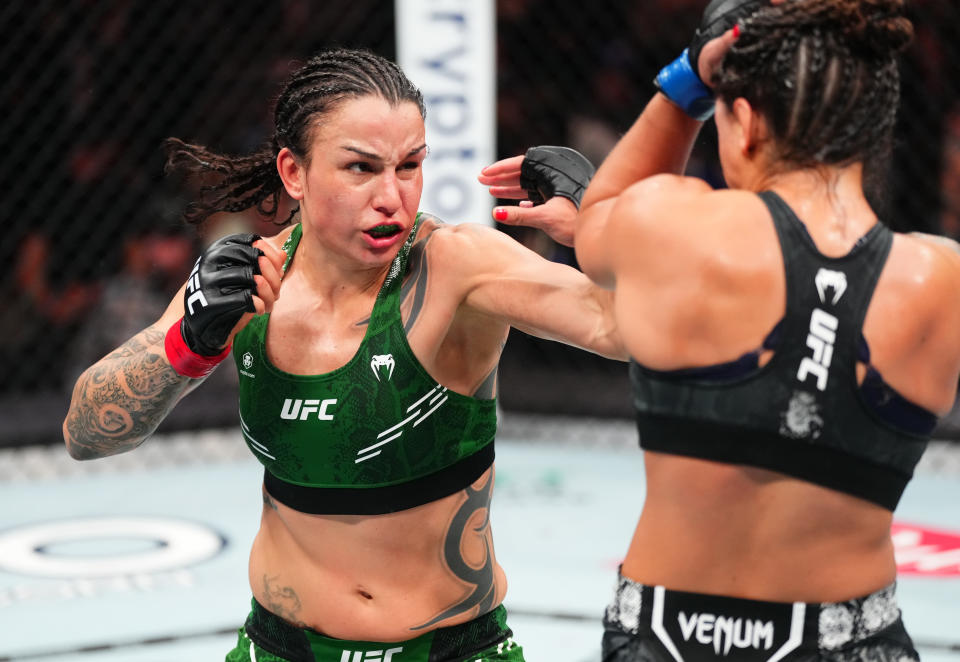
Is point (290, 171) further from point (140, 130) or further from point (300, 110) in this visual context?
point (140, 130)

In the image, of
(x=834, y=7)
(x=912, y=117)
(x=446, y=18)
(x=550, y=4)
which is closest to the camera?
(x=834, y=7)

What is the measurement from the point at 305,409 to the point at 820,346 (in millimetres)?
836

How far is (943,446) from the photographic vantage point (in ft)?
15.3

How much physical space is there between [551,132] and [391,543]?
4.18 meters

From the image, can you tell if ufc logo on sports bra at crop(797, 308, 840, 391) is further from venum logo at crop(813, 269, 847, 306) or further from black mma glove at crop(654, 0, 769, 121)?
black mma glove at crop(654, 0, 769, 121)

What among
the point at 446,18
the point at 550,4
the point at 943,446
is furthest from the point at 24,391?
the point at 943,446

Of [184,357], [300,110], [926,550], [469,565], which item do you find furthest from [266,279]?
[926,550]

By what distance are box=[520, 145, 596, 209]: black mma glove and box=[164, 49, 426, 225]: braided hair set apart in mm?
198

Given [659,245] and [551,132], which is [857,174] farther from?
[551,132]

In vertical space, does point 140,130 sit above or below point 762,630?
above

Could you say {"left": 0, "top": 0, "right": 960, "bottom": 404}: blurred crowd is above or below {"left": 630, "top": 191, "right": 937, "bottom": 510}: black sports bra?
above

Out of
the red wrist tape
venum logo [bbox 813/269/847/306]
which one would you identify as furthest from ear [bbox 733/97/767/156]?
→ the red wrist tape

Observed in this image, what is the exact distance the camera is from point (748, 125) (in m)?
1.20

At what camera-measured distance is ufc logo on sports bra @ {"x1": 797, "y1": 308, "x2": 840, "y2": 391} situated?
1154 millimetres
